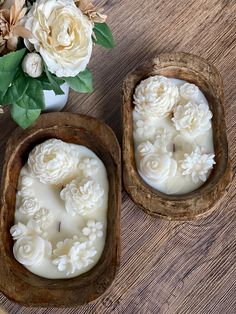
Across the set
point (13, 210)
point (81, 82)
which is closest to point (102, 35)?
point (81, 82)

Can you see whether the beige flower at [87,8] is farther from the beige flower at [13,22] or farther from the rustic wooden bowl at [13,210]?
the rustic wooden bowl at [13,210]

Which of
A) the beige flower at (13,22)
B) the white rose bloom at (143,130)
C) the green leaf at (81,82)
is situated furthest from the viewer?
the white rose bloom at (143,130)

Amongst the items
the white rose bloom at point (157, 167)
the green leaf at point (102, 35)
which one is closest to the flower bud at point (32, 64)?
the green leaf at point (102, 35)

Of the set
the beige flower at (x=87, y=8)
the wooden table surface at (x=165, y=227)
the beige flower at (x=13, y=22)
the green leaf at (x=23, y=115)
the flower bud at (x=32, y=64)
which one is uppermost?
the beige flower at (x=13, y=22)

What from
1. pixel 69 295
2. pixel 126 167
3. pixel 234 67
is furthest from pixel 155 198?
pixel 234 67

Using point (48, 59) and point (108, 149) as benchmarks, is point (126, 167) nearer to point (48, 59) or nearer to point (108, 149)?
point (108, 149)

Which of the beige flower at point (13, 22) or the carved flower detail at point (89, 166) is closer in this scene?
the beige flower at point (13, 22)

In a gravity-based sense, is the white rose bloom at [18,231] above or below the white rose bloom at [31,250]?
above
